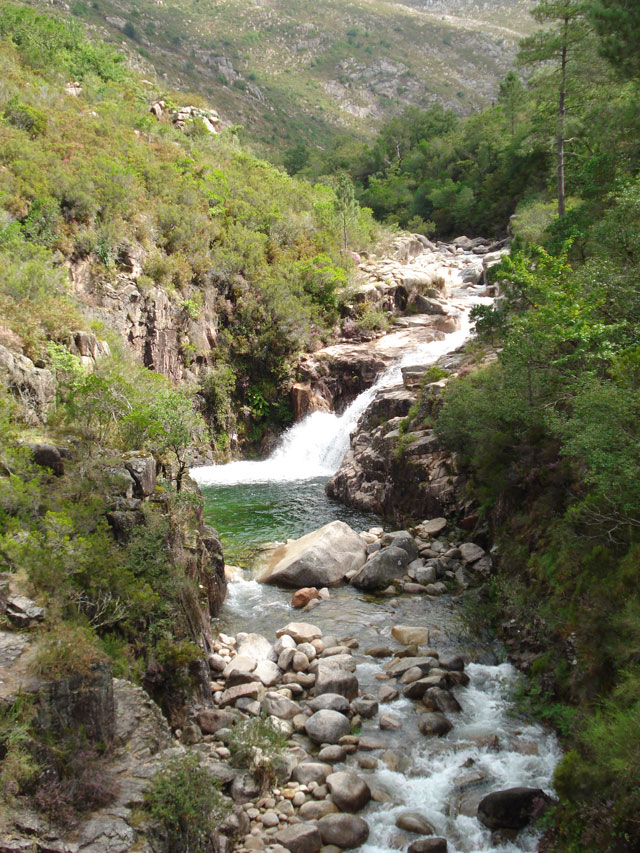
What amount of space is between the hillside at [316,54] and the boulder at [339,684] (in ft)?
258

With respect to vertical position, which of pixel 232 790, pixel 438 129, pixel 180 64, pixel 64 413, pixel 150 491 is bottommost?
pixel 232 790

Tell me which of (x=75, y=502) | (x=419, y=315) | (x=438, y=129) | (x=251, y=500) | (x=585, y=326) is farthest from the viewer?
(x=438, y=129)

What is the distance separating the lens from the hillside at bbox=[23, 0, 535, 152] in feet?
267

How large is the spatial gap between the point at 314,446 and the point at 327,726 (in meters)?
16.8

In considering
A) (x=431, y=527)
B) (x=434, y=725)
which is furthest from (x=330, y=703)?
(x=431, y=527)

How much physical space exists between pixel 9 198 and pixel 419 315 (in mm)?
19742

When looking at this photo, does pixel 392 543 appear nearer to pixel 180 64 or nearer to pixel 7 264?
pixel 7 264

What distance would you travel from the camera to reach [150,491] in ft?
28.4

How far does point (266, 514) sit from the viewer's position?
653 inches

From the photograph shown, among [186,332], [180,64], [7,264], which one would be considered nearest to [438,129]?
[180,64]

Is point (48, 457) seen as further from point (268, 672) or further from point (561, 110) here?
point (561, 110)

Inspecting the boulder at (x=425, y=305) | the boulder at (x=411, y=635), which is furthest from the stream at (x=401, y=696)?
the boulder at (x=425, y=305)

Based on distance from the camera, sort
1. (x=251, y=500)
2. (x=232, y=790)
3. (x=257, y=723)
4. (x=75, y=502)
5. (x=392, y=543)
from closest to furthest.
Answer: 1. (x=232, y=790)
2. (x=257, y=723)
3. (x=75, y=502)
4. (x=392, y=543)
5. (x=251, y=500)

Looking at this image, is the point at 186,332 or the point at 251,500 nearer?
the point at 251,500
